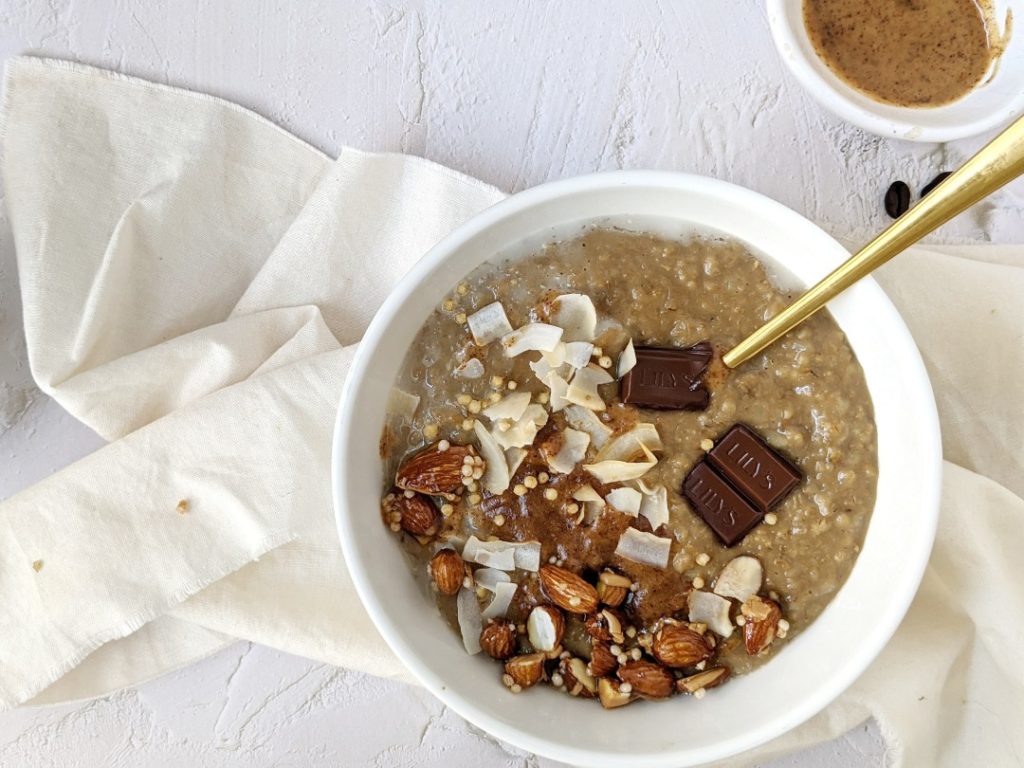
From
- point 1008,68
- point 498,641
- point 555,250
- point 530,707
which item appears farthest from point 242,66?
point 1008,68

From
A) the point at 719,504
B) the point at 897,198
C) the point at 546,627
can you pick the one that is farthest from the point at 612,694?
the point at 897,198

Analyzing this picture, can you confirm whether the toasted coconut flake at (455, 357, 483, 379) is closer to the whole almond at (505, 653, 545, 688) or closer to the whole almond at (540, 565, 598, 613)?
the whole almond at (540, 565, 598, 613)

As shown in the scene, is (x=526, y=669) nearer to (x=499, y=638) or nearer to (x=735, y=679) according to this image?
(x=499, y=638)

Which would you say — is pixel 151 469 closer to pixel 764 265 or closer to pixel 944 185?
pixel 764 265

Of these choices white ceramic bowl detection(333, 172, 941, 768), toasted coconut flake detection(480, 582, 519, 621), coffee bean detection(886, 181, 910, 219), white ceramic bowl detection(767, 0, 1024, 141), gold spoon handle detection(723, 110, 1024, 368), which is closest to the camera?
gold spoon handle detection(723, 110, 1024, 368)

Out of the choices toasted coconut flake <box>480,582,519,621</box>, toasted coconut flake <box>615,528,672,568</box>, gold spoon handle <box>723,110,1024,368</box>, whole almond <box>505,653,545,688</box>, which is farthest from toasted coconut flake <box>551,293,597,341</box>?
whole almond <box>505,653,545,688</box>

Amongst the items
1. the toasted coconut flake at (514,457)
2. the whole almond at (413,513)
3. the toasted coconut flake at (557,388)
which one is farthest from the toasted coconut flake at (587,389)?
the whole almond at (413,513)
